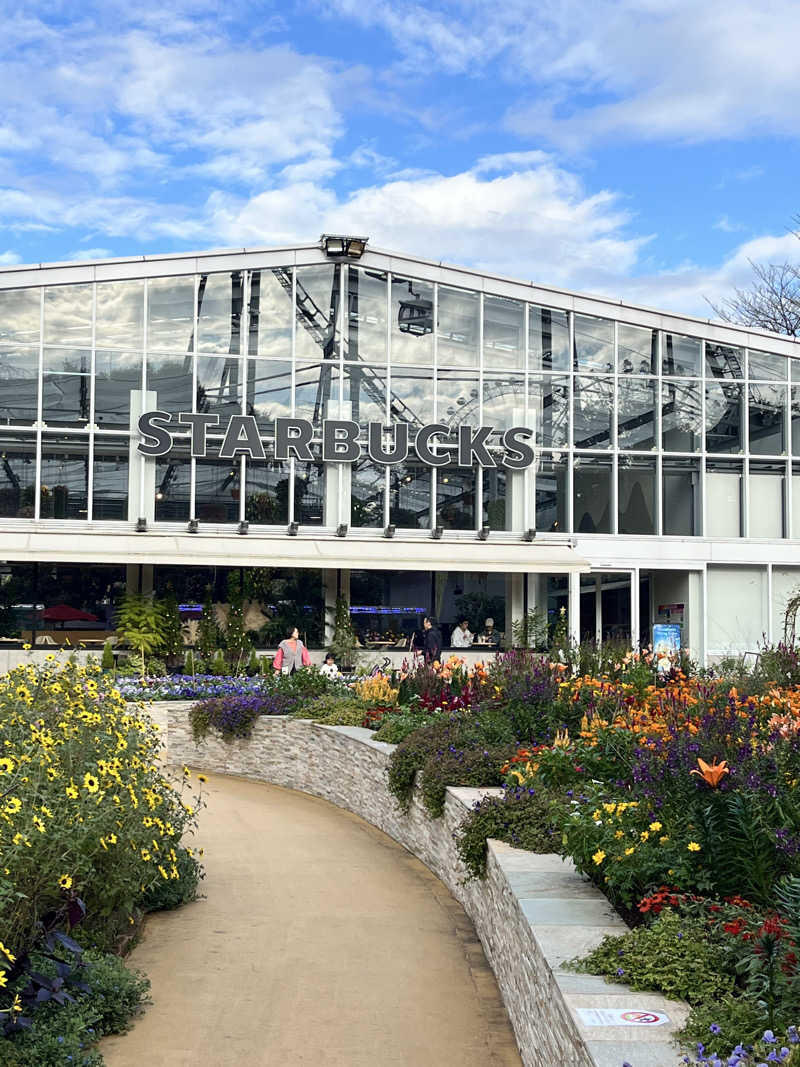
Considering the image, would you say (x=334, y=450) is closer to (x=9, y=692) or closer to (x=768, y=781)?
(x=9, y=692)

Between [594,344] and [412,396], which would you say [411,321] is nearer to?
[412,396]

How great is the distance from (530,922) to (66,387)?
61.0ft

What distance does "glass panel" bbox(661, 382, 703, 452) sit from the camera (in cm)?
2389

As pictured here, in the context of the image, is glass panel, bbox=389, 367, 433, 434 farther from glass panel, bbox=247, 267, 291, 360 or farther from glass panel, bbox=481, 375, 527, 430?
glass panel, bbox=247, 267, 291, 360

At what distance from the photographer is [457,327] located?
2373 cm

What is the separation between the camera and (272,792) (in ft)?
45.7

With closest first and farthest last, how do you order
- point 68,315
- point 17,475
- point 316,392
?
point 17,475
point 68,315
point 316,392

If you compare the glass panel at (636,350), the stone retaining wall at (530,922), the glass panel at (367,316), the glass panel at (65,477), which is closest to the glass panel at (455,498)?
the glass panel at (367,316)

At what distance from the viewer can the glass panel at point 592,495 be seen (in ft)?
77.5

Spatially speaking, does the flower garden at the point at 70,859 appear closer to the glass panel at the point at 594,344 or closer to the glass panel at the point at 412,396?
the glass panel at the point at 412,396

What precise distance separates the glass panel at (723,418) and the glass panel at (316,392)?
7.50 m

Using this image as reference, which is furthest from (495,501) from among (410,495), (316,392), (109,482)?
(109,482)

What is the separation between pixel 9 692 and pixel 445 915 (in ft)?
11.4

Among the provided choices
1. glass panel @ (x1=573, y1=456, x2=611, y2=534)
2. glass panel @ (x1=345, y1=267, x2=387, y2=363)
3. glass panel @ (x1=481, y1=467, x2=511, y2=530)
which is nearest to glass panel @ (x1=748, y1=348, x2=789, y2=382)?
glass panel @ (x1=573, y1=456, x2=611, y2=534)
